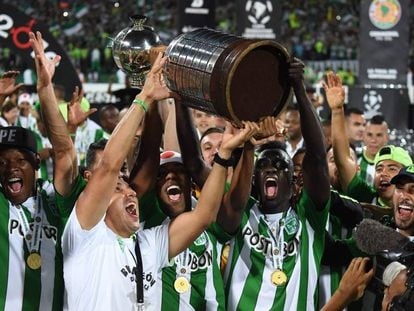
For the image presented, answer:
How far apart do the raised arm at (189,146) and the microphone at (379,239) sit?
1.33 m

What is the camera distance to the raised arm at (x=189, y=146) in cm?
466

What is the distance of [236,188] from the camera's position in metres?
4.36

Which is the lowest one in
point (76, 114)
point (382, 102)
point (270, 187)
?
point (382, 102)

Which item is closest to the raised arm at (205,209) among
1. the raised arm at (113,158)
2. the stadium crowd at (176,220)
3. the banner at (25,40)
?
the stadium crowd at (176,220)

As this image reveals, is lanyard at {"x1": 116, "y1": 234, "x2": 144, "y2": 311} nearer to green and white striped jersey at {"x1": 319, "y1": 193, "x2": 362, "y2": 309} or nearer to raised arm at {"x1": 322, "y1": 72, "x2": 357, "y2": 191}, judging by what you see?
green and white striped jersey at {"x1": 319, "y1": 193, "x2": 362, "y2": 309}

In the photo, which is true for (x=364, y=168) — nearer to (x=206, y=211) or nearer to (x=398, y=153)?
(x=398, y=153)

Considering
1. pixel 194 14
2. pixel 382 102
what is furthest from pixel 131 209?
pixel 194 14

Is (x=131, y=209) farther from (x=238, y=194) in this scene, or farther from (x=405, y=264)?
(x=405, y=264)

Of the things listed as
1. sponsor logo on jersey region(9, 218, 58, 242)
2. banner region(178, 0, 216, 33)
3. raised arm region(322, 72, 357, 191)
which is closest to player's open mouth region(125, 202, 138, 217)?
sponsor logo on jersey region(9, 218, 58, 242)

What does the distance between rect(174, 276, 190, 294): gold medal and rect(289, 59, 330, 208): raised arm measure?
722 mm

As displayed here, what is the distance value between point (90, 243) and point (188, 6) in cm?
963

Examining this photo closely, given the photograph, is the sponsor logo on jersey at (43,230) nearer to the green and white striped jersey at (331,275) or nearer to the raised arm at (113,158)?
the raised arm at (113,158)

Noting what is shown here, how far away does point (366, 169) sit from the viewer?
306 inches

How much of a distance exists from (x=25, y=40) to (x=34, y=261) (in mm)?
6730
